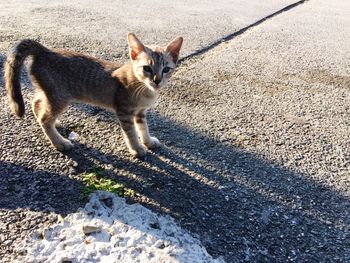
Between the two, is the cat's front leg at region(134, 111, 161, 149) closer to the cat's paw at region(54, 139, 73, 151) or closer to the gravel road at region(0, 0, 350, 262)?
the gravel road at region(0, 0, 350, 262)

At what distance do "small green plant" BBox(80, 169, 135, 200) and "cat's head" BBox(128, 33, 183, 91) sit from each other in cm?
83

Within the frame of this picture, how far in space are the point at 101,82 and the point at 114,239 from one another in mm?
1411

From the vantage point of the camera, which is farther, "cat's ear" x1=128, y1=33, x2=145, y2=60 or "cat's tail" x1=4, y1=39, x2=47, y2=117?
"cat's ear" x1=128, y1=33, x2=145, y2=60

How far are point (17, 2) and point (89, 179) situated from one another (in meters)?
5.47

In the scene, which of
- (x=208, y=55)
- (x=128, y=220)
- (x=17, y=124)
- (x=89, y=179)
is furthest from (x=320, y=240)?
(x=208, y=55)

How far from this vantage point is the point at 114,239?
2211 millimetres

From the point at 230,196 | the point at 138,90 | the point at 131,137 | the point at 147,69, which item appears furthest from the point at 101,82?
the point at 230,196

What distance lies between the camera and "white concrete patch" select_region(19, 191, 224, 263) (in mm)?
2102

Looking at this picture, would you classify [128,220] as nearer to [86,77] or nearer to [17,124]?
[86,77]

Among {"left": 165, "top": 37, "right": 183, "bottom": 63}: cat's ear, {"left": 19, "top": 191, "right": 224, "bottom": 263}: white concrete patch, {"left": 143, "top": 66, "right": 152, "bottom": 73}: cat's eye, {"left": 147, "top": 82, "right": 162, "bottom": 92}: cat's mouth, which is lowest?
{"left": 19, "top": 191, "right": 224, "bottom": 263}: white concrete patch

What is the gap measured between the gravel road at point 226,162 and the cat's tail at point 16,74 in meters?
0.40

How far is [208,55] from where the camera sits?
507 centimetres

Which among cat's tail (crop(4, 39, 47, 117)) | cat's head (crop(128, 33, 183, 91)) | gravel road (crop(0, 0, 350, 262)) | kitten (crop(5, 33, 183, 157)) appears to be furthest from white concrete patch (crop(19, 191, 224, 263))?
cat's head (crop(128, 33, 183, 91))

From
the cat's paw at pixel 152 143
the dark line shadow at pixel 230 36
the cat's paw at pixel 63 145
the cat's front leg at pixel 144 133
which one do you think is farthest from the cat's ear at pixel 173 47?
the dark line shadow at pixel 230 36
